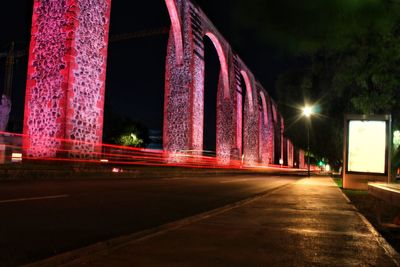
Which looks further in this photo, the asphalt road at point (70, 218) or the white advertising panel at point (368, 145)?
the white advertising panel at point (368, 145)

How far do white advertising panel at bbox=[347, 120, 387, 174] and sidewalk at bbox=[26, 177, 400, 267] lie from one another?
9.65 metres

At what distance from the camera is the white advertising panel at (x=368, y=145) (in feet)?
52.7

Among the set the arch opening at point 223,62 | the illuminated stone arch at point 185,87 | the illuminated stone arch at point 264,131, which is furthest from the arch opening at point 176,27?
the illuminated stone arch at point 264,131

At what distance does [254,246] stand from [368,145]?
13179 mm

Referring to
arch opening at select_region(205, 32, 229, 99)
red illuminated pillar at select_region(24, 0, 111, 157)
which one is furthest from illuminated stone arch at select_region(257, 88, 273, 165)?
red illuminated pillar at select_region(24, 0, 111, 157)

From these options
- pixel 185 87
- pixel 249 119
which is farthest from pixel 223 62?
pixel 249 119

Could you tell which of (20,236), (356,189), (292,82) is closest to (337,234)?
(20,236)

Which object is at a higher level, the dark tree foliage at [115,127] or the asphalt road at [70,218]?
the dark tree foliage at [115,127]

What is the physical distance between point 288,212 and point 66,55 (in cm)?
1342

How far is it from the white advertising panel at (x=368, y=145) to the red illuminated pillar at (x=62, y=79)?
39.4 feet

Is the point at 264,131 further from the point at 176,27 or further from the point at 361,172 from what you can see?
the point at 361,172

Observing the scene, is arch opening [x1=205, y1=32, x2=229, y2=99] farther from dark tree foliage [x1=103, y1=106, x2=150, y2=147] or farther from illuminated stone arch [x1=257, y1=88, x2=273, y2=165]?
dark tree foliage [x1=103, y1=106, x2=150, y2=147]

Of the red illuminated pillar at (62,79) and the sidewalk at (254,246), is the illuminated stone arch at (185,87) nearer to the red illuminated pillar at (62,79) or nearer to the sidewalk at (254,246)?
the red illuminated pillar at (62,79)

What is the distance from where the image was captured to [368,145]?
16406 millimetres
